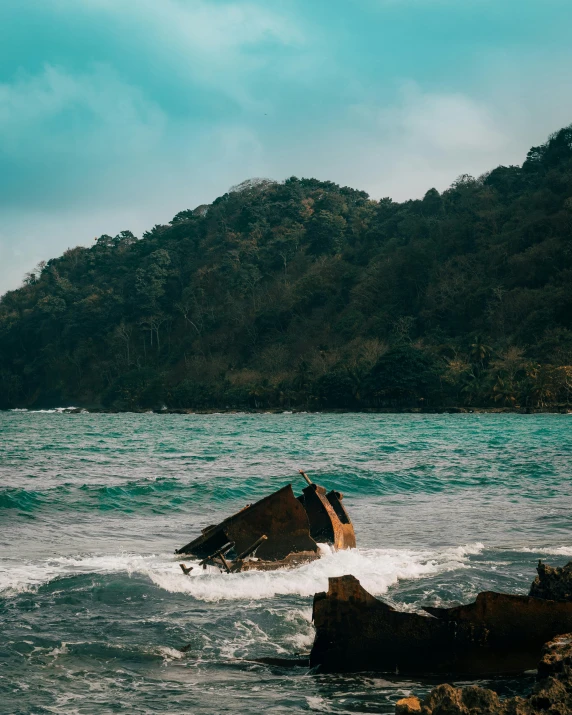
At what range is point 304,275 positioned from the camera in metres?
123

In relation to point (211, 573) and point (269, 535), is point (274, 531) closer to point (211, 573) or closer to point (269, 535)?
point (269, 535)

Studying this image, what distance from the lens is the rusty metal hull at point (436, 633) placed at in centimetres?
608

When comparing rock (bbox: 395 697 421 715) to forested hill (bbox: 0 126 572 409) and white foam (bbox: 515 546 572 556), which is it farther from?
forested hill (bbox: 0 126 572 409)

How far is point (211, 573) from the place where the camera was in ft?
34.3

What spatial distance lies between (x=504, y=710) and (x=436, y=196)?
4740 inches

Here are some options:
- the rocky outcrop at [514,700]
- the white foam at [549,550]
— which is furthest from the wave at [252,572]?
the rocky outcrop at [514,700]

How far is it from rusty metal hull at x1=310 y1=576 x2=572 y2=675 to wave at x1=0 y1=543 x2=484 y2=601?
311 centimetres

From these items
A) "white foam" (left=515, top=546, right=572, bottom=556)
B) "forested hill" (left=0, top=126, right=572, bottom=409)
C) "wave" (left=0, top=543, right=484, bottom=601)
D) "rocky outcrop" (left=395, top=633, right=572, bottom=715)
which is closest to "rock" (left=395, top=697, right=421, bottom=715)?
"rocky outcrop" (left=395, top=633, right=572, bottom=715)

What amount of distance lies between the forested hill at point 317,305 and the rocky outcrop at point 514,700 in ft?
233

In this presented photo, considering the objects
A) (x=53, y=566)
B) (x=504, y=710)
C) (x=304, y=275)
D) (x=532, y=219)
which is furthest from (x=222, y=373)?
(x=504, y=710)

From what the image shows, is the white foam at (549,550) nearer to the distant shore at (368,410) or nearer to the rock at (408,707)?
the rock at (408,707)

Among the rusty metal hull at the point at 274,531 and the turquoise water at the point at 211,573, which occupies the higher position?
the rusty metal hull at the point at 274,531

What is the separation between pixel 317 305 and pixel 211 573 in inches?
4253

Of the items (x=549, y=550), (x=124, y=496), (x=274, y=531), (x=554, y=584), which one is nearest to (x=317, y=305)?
(x=124, y=496)
